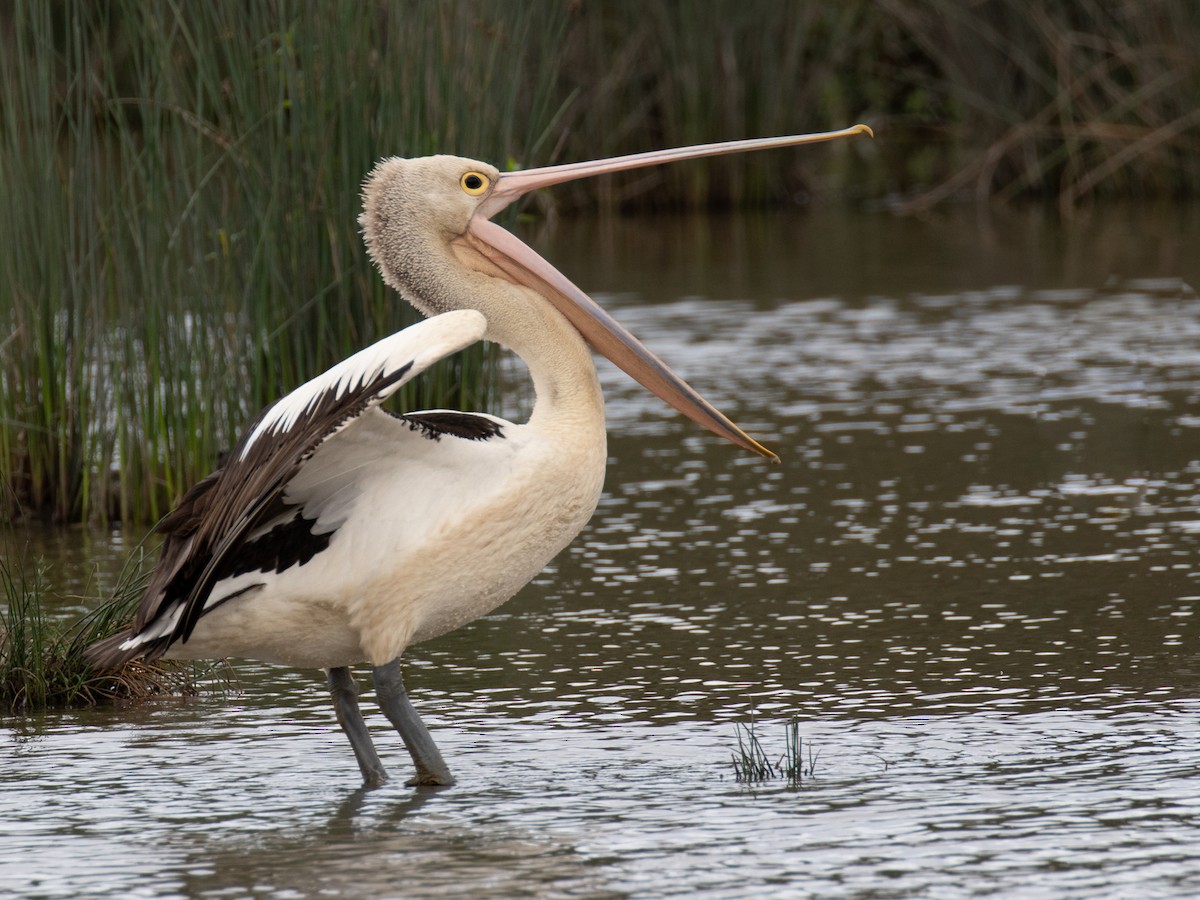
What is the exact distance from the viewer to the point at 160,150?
6680 millimetres

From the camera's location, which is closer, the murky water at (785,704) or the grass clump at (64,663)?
the murky water at (785,704)

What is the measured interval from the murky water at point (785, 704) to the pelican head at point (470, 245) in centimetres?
84

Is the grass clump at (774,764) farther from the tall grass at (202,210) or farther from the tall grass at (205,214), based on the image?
the tall grass at (205,214)

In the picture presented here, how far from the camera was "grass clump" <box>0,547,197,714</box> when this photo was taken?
5.42 m

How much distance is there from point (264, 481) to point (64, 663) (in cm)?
142

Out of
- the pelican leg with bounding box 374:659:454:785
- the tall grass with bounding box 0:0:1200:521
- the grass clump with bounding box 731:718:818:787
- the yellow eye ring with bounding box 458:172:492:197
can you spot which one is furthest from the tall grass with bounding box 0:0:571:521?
the grass clump with bounding box 731:718:818:787

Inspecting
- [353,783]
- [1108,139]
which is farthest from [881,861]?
[1108,139]

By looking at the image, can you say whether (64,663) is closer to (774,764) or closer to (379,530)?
(379,530)

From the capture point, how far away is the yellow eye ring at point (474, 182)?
16.9 feet

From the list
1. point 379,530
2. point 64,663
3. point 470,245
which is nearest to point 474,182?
point 470,245

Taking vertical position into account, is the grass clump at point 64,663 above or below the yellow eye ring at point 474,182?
below

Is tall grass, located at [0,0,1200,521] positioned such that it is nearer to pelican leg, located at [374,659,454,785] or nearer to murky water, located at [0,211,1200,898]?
murky water, located at [0,211,1200,898]

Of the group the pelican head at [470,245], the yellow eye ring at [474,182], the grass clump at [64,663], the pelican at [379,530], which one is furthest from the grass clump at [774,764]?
the grass clump at [64,663]

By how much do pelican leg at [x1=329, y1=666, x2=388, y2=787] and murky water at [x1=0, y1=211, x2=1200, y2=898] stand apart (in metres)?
0.05
